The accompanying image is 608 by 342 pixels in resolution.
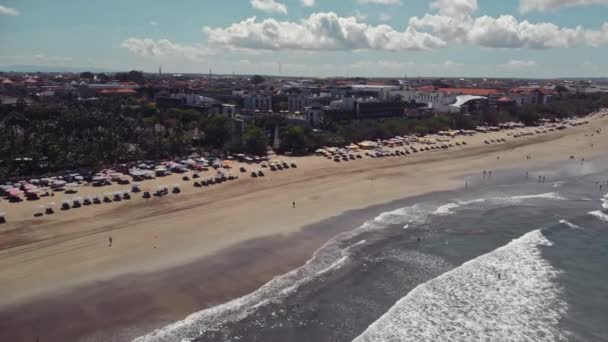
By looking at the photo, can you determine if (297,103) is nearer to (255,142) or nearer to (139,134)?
(255,142)

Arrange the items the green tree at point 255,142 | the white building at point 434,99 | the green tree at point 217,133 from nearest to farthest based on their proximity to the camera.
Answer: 1. the green tree at point 255,142
2. the green tree at point 217,133
3. the white building at point 434,99

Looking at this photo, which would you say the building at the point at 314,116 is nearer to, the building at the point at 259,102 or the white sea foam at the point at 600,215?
the building at the point at 259,102

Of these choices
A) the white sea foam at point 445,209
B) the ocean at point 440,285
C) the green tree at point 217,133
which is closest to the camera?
the ocean at point 440,285

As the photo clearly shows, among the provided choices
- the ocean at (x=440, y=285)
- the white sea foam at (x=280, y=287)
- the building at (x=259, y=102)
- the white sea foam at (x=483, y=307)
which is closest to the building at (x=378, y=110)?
the building at (x=259, y=102)

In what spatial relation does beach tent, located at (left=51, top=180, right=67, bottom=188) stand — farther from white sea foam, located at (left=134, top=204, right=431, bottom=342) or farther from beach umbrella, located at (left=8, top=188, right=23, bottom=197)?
white sea foam, located at (left=134, top=204, right=431, bottom=342)

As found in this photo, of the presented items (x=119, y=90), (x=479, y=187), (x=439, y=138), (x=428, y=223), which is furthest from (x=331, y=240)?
(x=119, y=90)

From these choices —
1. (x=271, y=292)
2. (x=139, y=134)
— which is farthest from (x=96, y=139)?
(x=271, y=292)

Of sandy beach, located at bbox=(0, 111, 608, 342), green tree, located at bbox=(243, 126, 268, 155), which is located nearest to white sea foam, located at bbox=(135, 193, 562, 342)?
sandy beach, located at bbox=(0, 111, 608, 342)

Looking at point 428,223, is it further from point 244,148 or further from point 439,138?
point 439,138
